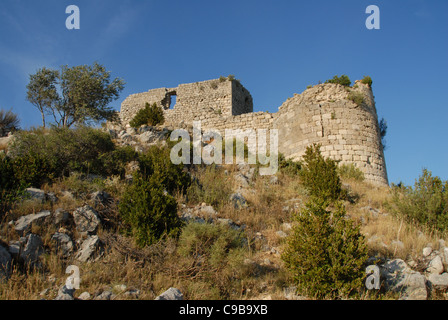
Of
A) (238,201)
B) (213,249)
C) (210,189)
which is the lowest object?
(213,249)

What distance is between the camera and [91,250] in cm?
543

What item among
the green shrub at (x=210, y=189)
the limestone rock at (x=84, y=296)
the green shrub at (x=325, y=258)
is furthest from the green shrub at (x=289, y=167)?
the limestone rock at (x=84, y=296)

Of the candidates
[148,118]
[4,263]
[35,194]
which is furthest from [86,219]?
[148,118]

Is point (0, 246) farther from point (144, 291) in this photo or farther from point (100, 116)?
point (100, 116)

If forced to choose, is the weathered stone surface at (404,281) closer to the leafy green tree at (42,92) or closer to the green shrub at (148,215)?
the green shrub at (148,215)

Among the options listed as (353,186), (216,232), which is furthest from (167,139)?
(216,232)

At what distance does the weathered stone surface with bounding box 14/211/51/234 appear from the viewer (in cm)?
566

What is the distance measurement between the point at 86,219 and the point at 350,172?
834cm

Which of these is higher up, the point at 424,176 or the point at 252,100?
the point at 252,100

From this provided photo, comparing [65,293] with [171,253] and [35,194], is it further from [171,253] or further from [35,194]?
[35,194]

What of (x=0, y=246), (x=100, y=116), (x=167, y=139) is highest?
(x=100, y=116)
